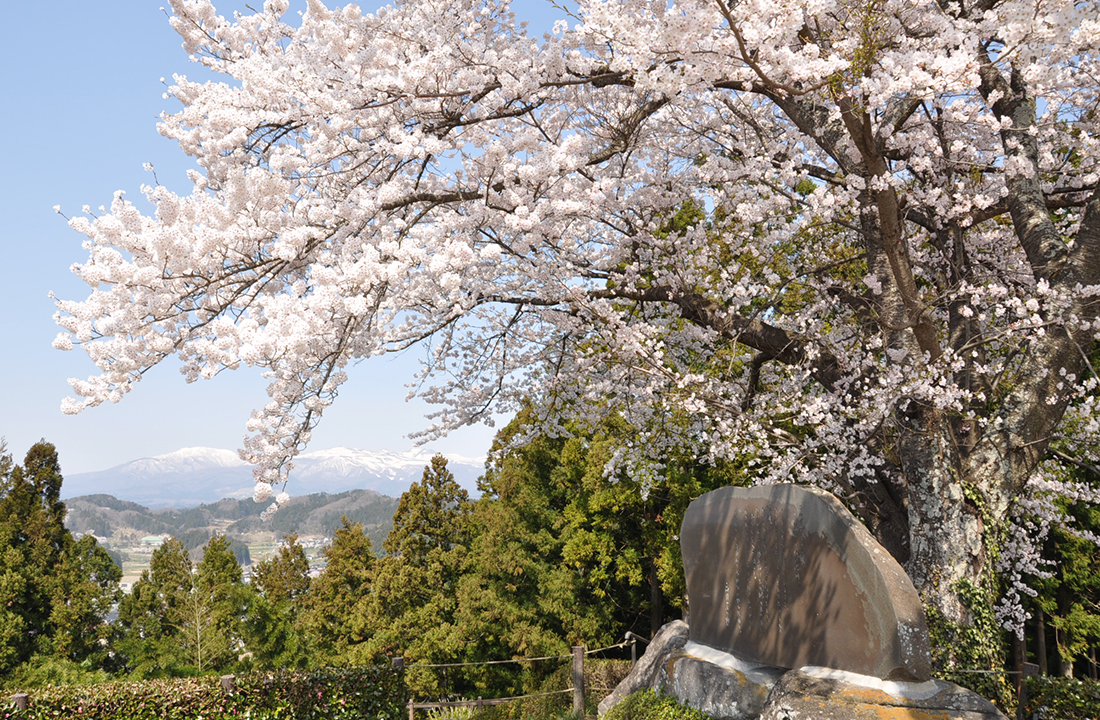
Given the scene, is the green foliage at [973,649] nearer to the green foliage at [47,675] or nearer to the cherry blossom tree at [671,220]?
the cherry blossom tree at [671,220]

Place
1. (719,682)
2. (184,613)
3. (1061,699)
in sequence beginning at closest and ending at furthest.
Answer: (1061,699)
(719,682)
(184,613)

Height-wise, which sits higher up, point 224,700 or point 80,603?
point 224,700

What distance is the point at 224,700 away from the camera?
7355 millimetres

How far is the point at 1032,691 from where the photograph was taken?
4.86m

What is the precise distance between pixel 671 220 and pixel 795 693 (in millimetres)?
4627

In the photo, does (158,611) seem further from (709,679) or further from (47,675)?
(709,679)

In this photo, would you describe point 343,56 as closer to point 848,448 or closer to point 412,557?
point 848,448

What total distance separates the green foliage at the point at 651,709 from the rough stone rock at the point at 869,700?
3.53ft

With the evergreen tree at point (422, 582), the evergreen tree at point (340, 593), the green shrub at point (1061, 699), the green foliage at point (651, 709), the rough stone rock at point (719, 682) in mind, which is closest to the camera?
the green shrub at point (1061, 699)

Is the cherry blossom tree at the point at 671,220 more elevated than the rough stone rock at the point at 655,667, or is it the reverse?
the cherry blossom tree at the point at 671,220

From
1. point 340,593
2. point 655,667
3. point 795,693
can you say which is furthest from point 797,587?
point 340,593

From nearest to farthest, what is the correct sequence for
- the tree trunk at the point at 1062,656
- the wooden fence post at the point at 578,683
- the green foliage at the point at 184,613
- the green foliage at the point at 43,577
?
the wooden fence post at the point at 578,683
the tree trunk at the point at 1062,656
the green foliage at the point at 43,577
the green foliage at the point at 184,613

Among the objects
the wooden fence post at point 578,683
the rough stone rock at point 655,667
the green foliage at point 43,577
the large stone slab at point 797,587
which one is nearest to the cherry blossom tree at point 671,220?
the large stone slab at point 797,587

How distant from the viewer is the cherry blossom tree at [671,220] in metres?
3.73
